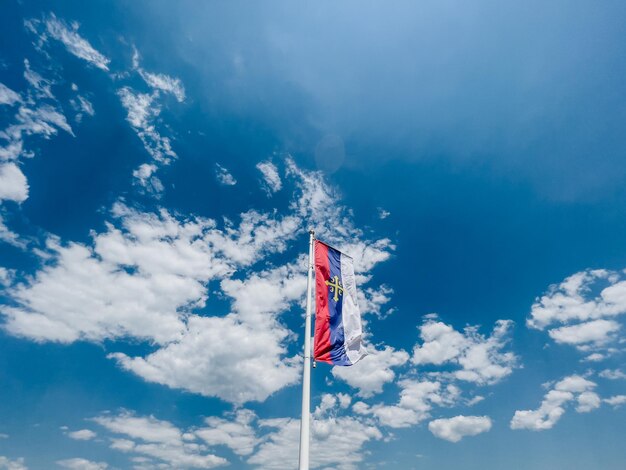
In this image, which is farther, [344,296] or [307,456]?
[344,296]

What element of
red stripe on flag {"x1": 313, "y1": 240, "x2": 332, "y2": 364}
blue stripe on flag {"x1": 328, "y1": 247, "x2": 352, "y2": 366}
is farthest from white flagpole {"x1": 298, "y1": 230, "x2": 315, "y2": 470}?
blue stripe on flag {"x1": 328, "y1": 247, "x2": 352, "y2": 366}

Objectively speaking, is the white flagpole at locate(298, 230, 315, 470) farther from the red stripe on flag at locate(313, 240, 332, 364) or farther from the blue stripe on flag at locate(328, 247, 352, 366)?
the blue stripe on flag at locate(328, 247, 352, 366)

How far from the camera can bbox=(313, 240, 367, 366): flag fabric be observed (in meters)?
16.8

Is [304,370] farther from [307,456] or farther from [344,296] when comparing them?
[344,296]

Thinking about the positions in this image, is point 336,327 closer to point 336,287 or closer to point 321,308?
point 321,308

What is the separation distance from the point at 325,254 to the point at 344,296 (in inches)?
102

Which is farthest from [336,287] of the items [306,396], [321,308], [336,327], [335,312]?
[306,396]

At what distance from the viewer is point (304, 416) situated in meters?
14.3

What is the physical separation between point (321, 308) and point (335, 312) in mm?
965

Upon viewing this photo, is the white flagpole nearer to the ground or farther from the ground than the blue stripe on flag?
nearer to the ground

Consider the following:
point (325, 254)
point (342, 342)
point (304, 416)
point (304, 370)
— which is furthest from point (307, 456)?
point (325, 254)

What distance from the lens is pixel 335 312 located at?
17969 millimetres

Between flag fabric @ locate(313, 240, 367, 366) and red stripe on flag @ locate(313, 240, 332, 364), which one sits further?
flag fabric @ locate(313, 240, 367, 366)

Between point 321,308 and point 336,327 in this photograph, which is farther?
point 336,327
